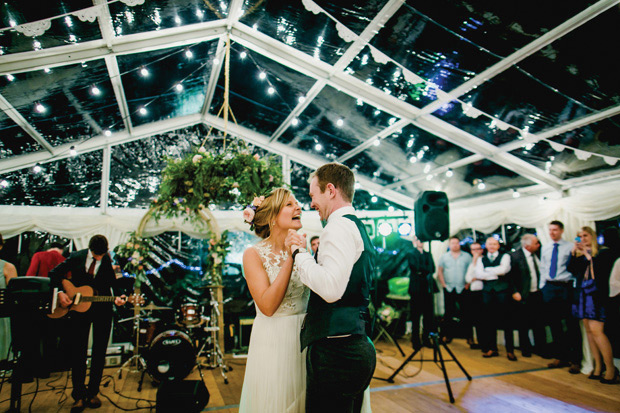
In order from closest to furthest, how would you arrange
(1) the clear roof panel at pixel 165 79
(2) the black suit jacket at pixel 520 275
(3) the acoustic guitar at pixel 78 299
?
(3) the acoustic guitar at pixel 78 299 → (1) the clear roof panel at pixel 165 79 → (2) the black suit jacket at pixel 520 275

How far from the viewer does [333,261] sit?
4.51 ft

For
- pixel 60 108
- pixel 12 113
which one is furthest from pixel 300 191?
pixel 12 113

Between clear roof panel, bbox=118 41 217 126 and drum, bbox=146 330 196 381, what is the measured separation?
409 centimetres

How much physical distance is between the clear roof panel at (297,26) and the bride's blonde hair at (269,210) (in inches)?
127

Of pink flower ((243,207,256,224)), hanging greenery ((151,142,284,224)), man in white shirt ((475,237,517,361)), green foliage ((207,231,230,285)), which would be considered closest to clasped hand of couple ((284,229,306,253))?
pink flower ((243,207,256,224))

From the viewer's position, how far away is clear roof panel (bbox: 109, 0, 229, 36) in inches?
166

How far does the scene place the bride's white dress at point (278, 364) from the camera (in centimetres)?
170

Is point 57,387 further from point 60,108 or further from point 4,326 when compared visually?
point 60,108

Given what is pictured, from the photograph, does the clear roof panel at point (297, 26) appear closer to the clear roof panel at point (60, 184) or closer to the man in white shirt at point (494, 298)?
the clear roof panel at point (60, 184)

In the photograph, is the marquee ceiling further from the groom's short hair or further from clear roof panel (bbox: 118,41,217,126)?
the groom's short hair

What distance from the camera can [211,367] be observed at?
5098 mm

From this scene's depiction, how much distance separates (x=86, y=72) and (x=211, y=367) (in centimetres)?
473

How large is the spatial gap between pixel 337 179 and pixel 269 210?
1.68ft

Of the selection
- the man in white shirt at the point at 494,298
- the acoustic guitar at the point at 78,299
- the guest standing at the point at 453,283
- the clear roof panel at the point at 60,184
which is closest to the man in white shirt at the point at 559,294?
the man in white shirt at the point at 494,298
